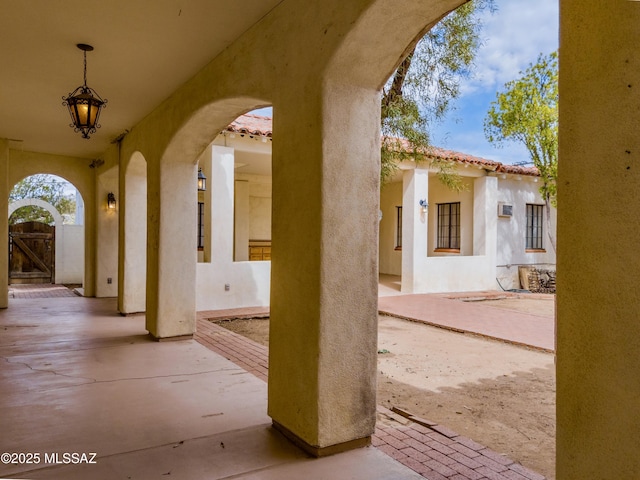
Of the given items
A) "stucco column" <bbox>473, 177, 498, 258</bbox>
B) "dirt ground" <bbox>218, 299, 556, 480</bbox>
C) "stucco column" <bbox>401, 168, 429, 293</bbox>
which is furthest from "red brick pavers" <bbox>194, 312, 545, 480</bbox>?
"stucco column" <bbox>473, 177, 498, 258</bbox>

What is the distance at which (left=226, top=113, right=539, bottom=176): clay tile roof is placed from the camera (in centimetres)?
930

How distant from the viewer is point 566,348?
65.0 inches

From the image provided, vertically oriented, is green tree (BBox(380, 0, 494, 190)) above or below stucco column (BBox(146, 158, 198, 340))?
above

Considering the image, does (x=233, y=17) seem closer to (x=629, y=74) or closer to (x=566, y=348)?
(x=629, y=74)

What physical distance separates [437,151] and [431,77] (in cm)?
543

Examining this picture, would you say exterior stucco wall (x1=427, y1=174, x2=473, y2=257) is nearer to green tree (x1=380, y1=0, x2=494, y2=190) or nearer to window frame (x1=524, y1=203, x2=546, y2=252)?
window frame (x1=524, y1=203, x2=546, y2=252)

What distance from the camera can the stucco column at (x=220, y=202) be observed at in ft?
29.7

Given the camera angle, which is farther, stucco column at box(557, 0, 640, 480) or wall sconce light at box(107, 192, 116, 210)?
wall sconce light at box(107, 192, 116, 210)

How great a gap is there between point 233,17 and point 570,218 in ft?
10.3

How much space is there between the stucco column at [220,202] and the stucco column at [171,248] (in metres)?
2.54

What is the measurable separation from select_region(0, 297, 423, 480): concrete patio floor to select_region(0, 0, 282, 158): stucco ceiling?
327cm

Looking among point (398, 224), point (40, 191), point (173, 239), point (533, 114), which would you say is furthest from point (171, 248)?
point (40, 191)

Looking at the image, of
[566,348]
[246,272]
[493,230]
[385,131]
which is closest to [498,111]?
[493,230]

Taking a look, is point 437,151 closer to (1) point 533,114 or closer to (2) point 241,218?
(1) point 533,114
